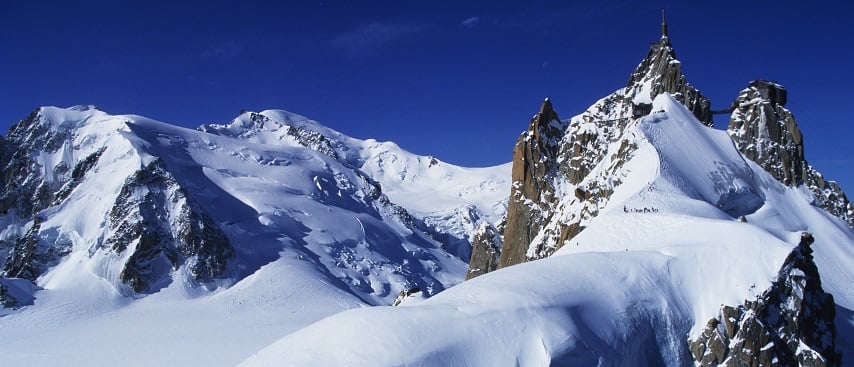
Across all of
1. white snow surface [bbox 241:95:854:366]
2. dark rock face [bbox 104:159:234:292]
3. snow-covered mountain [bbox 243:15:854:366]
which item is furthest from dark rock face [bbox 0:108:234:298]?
white snow surface [bbox 241:95:854:366]

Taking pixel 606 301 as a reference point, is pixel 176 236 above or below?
above

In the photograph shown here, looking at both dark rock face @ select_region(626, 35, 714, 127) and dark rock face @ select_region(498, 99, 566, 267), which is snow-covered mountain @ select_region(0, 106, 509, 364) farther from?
dark rock face @ select_region(626, 35, 714, 127)

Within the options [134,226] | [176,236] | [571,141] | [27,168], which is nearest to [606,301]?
[571,141]

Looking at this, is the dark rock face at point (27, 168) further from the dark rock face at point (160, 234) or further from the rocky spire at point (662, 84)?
the rocky spire at point (662, 84)

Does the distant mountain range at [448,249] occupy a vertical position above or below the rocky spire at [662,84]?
below

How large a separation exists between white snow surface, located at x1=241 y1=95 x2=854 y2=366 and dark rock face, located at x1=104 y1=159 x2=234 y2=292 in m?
75.6

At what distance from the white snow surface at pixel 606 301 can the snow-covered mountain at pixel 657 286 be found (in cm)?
5

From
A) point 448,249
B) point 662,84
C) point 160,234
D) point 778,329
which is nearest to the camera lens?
point 778,329

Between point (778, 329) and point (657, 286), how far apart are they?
4.42 meters

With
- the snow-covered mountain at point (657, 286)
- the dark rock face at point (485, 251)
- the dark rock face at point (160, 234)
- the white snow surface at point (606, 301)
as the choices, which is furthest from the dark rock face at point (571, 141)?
the dark rock face at point (160, 234)

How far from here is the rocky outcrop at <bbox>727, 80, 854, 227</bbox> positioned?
149 ft

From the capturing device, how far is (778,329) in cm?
2405

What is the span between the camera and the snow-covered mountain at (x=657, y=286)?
1941cm

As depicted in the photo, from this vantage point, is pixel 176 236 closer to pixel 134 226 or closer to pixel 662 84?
pixel 134 226
